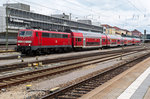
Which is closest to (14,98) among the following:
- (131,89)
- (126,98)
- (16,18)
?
(126,98)

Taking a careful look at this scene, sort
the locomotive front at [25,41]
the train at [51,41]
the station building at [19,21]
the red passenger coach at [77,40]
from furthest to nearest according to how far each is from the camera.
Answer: the station building at [19,21]
the red passenger coach at [77,40]
the train at [51,41]
the locomotive front at [25,41]

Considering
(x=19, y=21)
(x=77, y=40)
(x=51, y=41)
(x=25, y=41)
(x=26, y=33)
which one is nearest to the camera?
(x=25, y=41)

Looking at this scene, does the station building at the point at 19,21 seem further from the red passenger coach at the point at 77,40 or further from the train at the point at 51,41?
the red passenger coach at the point at 77,40

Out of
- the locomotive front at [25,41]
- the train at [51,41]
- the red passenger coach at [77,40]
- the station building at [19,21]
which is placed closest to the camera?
the locomotive front at [25,41]

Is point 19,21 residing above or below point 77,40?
above

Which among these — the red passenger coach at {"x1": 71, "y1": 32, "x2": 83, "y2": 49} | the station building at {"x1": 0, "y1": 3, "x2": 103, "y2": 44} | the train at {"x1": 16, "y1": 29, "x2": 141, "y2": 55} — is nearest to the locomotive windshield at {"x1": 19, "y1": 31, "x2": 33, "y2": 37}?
the train at {"x1": 16, "y1": 29, "x2": 141, "y2": 55}

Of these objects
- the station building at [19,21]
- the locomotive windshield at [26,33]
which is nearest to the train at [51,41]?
the locomotive windshield at [26,33]

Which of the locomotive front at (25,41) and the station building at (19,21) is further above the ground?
the station building at (19,21)

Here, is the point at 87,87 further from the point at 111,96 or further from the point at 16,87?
the point at 16,87

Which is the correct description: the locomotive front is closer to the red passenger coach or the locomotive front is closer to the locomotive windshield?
the locomotive windshield

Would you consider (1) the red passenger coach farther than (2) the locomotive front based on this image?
Yes

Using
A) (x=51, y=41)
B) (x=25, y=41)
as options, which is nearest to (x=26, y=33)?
(x=25, y=41)

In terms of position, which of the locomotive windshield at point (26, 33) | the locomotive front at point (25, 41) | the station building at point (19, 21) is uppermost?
the station building at point (19, 21)

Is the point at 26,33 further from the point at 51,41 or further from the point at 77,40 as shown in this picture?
the point at 77,40
